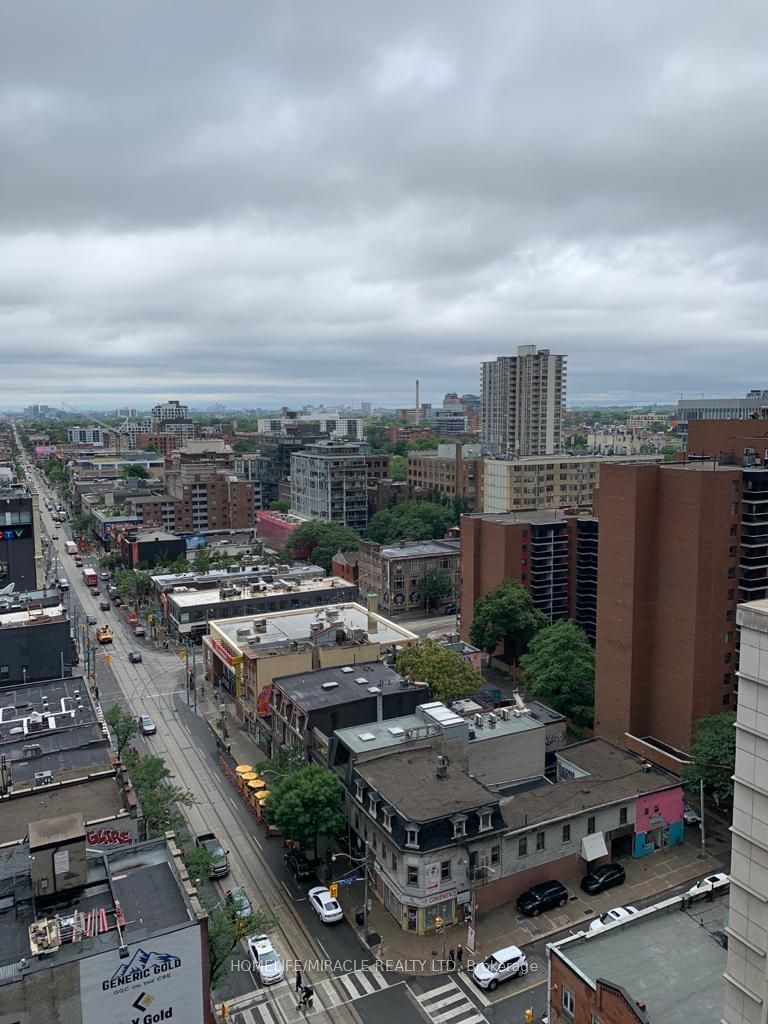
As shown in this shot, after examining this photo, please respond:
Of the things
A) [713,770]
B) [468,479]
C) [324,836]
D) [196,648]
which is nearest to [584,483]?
[468,479]

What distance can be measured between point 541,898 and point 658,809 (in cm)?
1155

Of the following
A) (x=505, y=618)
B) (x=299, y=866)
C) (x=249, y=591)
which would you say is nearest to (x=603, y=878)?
(x=299, y=866)

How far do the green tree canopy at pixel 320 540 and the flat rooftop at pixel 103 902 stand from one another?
102558mm

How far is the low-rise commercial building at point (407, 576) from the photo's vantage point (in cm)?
11700

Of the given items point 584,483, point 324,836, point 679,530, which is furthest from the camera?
point 584,483

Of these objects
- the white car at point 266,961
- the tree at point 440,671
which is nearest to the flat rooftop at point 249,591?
the tree at point 440,671

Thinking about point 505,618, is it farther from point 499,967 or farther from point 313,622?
point 499,967

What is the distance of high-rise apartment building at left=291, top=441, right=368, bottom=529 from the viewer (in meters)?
165

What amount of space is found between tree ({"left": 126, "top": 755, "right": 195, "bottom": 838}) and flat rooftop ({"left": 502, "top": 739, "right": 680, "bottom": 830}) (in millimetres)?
20497

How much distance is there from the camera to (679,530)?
62656mm

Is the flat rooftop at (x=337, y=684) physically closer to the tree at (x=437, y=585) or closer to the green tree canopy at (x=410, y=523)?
the tree at (x=437, y=585)

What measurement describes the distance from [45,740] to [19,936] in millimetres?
21869

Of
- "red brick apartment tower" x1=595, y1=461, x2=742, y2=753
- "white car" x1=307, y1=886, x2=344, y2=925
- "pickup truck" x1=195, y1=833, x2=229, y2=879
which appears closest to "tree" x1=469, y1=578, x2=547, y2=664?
"red brick apartment tower" x1=595, y1=461, x2=742, y2=753

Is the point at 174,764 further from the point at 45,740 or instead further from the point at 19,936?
the point at 19,936
